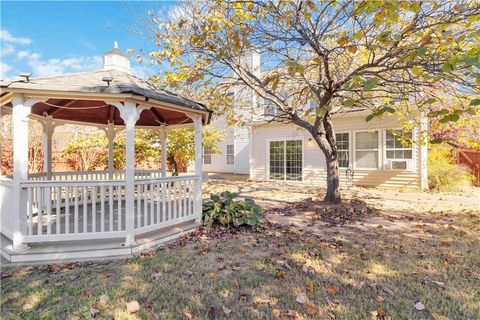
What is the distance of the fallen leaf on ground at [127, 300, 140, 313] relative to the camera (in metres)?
2.65

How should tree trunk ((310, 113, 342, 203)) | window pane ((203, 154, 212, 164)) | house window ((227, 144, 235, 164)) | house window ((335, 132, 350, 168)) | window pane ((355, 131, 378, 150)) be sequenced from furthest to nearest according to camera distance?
window pane ((203, 154, 212, 164))
house window ((227, 144, 235, 164))
house window ((335, 132, 350, 168))
window pane ((355, 131, 378, 150))
tree trunk ((310, 113, 342, 203))

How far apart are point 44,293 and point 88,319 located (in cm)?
92

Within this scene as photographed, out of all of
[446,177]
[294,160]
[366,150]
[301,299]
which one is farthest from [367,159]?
[301,299]

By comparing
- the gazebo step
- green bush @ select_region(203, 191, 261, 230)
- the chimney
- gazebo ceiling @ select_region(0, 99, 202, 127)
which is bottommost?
the gazebo step

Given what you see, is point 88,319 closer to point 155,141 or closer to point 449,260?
point 449,260

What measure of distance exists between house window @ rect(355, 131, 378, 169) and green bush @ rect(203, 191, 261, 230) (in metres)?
8.12

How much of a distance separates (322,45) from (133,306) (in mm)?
6080

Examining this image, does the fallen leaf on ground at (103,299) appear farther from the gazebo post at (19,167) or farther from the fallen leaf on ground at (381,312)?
the fallen leaf on ground at (381,312)

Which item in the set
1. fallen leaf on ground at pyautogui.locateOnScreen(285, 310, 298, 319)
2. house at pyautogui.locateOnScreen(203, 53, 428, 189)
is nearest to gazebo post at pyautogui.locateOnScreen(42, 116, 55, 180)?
house at pyautogui.locateOnScreen(203, 53, 428, 189)

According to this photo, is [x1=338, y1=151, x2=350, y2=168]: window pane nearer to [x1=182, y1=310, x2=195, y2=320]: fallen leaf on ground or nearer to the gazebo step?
the gazebo step

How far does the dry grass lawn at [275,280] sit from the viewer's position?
2.64 meters

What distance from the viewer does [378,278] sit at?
129 inches

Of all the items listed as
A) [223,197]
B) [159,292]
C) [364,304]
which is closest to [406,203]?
[223,197]

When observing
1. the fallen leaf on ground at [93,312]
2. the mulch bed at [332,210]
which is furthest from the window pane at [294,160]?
the fallen leaf on ground at [93,312]
